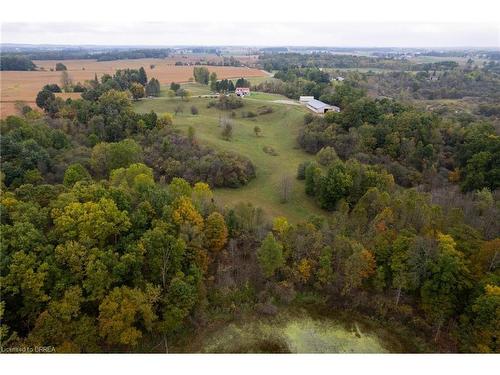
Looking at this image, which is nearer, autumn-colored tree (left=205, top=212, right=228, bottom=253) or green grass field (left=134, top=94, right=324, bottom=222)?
autumn-colored tree (left=205, top=212, right=228, bottom=253)

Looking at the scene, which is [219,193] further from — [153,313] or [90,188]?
[153,313]

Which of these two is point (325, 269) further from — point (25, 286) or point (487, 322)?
point (25, 286)

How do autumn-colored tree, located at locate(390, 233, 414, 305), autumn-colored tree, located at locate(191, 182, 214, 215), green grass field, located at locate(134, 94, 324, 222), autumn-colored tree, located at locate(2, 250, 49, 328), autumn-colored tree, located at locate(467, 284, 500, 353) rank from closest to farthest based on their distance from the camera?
autumn-colored tree, located at locate(467, 284, 500, 353) < autumn-colored tree, located at locate(2, 250, 49, 328) < autumn-colored tree, located at locate(390, 233, 414, 305) < autumn-colored tree, located at locate(191, 182, 214, 215) < green grass field, located at locate(134, 94, 324, 222)

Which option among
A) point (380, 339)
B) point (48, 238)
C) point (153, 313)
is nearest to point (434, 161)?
point (380, 339)

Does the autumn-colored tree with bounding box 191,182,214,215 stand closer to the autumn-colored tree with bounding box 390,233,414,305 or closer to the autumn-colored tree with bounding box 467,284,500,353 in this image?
the autumn-colored tree with bounding box 390,233,414,305

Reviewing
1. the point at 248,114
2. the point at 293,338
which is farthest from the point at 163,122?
the point at 293,338

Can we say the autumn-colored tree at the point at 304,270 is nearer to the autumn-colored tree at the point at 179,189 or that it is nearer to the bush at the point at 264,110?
the autumn-colored tree at the point at 179,189

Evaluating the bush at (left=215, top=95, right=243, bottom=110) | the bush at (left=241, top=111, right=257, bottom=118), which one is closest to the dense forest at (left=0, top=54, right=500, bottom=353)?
the bush at (left=241, top=111, right=257, bottom=118)
